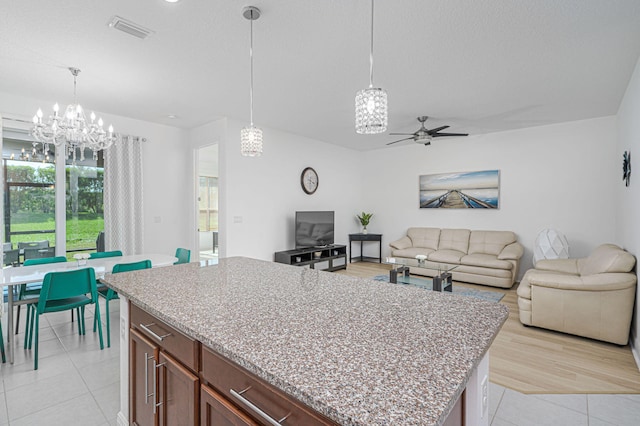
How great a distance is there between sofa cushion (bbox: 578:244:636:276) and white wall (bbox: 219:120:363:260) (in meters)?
4.30

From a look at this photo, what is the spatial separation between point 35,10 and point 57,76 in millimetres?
1308

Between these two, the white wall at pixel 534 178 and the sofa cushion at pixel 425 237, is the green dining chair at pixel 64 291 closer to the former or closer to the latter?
the sofa cushion at pixel 425 237

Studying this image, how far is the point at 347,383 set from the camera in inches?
28.6

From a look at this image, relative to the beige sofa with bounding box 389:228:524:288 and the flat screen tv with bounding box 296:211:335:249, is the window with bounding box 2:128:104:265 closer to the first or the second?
the flat screen tv with bounding box 296:211:335:249

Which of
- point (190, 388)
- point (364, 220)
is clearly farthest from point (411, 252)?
point (190, 388)

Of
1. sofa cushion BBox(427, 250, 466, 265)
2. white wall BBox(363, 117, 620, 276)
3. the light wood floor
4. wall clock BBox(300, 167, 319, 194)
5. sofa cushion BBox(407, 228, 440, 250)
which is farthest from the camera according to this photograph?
sofa cushion BBox(407, 228, 440, 250)

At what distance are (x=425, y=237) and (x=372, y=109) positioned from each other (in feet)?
16.7

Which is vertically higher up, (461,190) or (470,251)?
(461,190)

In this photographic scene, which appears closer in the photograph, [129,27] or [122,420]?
[122,420]

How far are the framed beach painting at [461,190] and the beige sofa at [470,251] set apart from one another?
0.52 meters

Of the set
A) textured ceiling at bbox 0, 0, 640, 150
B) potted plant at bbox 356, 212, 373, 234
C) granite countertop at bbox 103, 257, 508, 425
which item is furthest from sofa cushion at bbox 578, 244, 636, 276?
potted plant at bbox 356, 212, 373, 234

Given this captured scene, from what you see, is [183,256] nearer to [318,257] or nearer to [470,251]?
[318,257]

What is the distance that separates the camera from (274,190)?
18.1ft

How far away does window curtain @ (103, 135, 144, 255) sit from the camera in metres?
4.49
